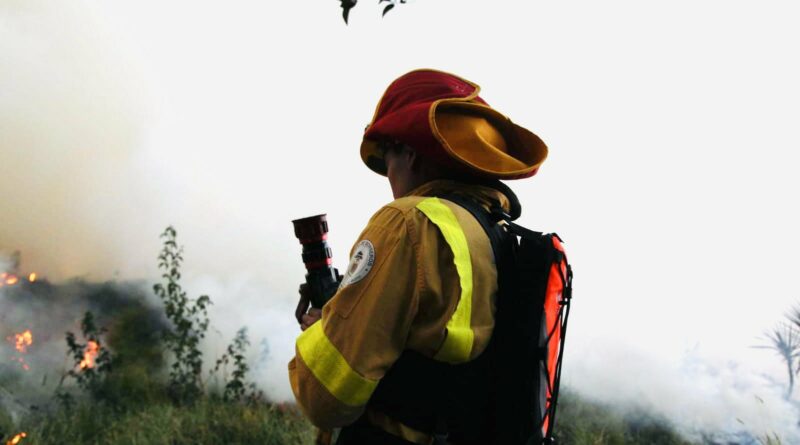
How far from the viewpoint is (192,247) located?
534 centimetres

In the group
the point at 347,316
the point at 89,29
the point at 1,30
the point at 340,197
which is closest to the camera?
the point at 347,316

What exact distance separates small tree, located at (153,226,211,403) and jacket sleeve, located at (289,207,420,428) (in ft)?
11.4

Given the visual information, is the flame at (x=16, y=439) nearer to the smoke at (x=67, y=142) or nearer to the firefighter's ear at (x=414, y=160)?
the smoke at (x=67, y=142)

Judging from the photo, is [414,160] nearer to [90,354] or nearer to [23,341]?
[90,354]

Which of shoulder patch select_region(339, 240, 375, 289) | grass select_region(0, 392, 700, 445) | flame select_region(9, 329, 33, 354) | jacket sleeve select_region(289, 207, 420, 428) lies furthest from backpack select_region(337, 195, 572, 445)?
flame select_region(9, 329, 33, 354)

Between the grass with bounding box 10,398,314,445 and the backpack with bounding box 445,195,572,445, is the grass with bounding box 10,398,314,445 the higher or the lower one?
the lower one

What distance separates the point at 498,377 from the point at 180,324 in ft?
12.0

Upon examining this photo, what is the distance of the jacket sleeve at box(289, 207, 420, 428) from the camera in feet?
5.61

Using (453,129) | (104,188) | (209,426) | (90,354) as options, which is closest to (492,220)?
(453,129)

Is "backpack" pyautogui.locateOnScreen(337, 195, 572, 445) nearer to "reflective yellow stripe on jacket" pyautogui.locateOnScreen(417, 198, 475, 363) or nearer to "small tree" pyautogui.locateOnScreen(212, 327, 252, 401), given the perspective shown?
"reflective yellow stripe on jacket" pyautogui.locateOnScreen(417, 198, 475, 363)

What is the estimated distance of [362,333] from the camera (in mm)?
1713

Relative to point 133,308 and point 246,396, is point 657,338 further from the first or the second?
point 133,308

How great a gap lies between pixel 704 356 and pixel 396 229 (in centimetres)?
406

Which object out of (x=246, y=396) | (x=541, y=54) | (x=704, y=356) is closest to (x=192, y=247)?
(x=246, y=396)
